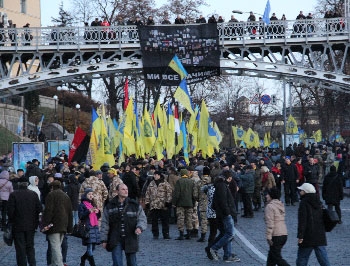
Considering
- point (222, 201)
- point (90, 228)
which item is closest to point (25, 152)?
point (222, 201)

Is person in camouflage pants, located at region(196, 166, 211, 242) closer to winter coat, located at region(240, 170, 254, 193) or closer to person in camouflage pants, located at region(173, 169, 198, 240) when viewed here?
person in camouflage pants, located at region(173, 169, 198, 240)

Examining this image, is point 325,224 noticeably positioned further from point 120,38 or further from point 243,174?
point 120,38

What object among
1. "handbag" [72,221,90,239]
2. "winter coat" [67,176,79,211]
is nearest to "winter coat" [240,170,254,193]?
"winter coat" [67,176,79,211]

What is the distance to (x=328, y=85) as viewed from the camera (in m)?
46.9

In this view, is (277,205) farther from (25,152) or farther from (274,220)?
(25,152)

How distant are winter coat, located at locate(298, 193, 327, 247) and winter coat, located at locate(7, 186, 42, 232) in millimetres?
4493

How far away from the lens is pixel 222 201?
16.8 metres

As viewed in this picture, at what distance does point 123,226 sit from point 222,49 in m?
32.6

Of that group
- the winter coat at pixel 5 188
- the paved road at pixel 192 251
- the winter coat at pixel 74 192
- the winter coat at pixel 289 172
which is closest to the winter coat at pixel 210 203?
the paved road at pixel 192 251

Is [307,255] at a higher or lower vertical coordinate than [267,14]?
lower

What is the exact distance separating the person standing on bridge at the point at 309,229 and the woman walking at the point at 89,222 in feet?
12.7

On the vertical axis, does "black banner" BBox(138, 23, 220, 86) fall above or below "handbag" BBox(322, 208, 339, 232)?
above

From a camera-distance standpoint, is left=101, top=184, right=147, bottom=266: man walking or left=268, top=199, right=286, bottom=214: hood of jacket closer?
left=101, top=184, right=147, bottom=266: man walking

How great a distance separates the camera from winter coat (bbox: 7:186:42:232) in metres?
15.3
